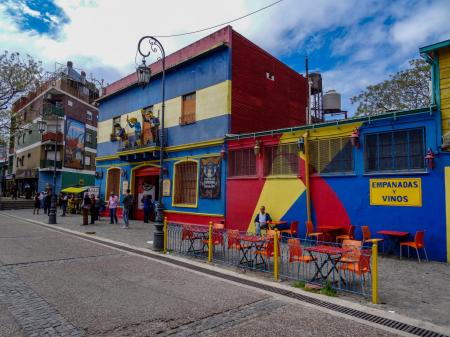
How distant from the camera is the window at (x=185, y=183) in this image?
16.5 m

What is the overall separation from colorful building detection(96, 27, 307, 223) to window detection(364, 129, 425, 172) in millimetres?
6285

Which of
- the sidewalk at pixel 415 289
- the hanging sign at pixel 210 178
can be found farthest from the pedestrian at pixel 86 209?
the sidewalk at pixel 415 289

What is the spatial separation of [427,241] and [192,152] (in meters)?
10.5

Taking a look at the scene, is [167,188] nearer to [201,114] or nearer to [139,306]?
[201,114]

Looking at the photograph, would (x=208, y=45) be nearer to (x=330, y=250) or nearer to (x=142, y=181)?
(x=142, y=181)

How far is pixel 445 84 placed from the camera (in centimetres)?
957

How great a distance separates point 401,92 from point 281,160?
17748mm

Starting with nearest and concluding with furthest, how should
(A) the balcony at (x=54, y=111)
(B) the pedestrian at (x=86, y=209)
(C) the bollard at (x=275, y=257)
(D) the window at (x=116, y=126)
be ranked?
(C) the bollard at (x=275, y=257) → (B) the pedestrian at (x=86, y=209) → (A) the balcony at (x=54, y=111) → (D) the window at (x=116, y=126)

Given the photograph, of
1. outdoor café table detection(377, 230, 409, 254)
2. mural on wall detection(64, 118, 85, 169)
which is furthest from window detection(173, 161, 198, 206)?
mural on wall detection(64, 118, 85, 169)

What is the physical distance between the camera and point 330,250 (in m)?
6.60

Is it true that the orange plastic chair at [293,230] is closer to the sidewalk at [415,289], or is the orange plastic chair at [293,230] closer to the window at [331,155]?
the window at [331,155]

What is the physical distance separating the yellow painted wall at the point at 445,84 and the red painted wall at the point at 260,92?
8067 mm

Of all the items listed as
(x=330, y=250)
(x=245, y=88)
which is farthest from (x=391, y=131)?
(x=245, y=88)

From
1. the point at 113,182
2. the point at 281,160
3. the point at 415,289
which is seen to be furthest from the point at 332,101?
the point at 415,289
